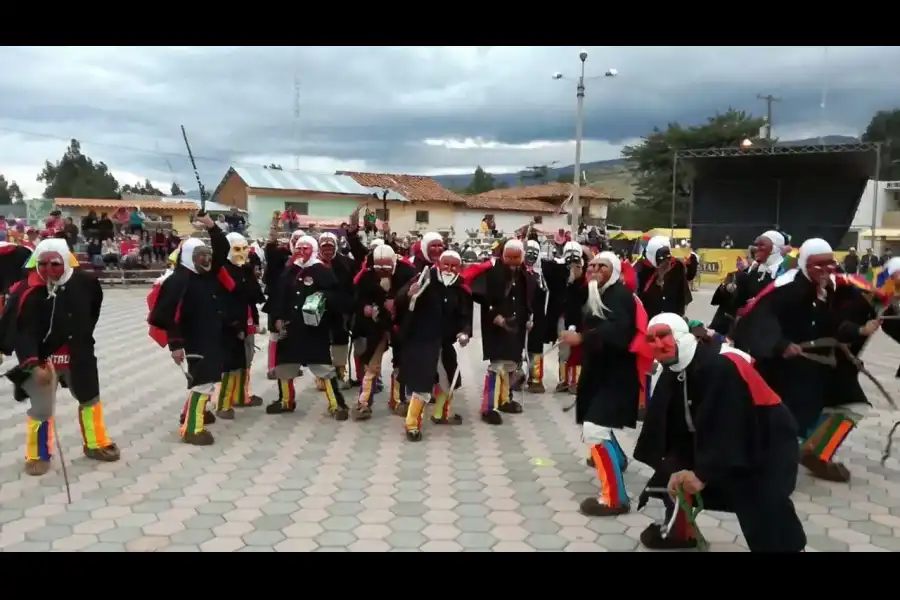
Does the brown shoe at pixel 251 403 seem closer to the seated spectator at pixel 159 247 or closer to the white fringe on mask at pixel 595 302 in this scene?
the white fringe on mask at pixel 595 302

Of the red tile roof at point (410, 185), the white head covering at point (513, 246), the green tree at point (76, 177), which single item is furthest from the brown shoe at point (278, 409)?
the green tree at point (76, 177)

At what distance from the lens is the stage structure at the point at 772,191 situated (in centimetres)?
2656

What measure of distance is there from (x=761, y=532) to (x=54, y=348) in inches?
196

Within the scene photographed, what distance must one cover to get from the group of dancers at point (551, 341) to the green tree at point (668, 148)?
113 feet

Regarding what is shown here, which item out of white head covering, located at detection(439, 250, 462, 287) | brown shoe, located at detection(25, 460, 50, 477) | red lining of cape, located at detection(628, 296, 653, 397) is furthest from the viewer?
white head covering, located at detection(439, 250, 462, 287)

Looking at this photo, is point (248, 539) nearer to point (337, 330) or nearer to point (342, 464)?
point (342, 464)

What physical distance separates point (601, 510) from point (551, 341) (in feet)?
14.1

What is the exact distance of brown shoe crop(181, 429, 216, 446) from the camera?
6.48m

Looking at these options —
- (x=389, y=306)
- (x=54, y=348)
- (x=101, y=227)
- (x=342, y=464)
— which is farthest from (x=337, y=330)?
(x=101, y=227)

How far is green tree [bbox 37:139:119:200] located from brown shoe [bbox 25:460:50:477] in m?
58.4

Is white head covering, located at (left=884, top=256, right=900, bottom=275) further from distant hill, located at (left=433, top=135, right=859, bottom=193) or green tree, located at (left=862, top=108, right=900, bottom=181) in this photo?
green tree, located at (left=862, top=108, right=900, bottom=181)

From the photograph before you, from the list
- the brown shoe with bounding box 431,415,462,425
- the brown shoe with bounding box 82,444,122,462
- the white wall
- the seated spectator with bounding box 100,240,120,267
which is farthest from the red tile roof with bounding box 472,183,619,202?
the brown shoe with bounding box 82,444,122,462

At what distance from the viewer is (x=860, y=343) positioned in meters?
5.76
